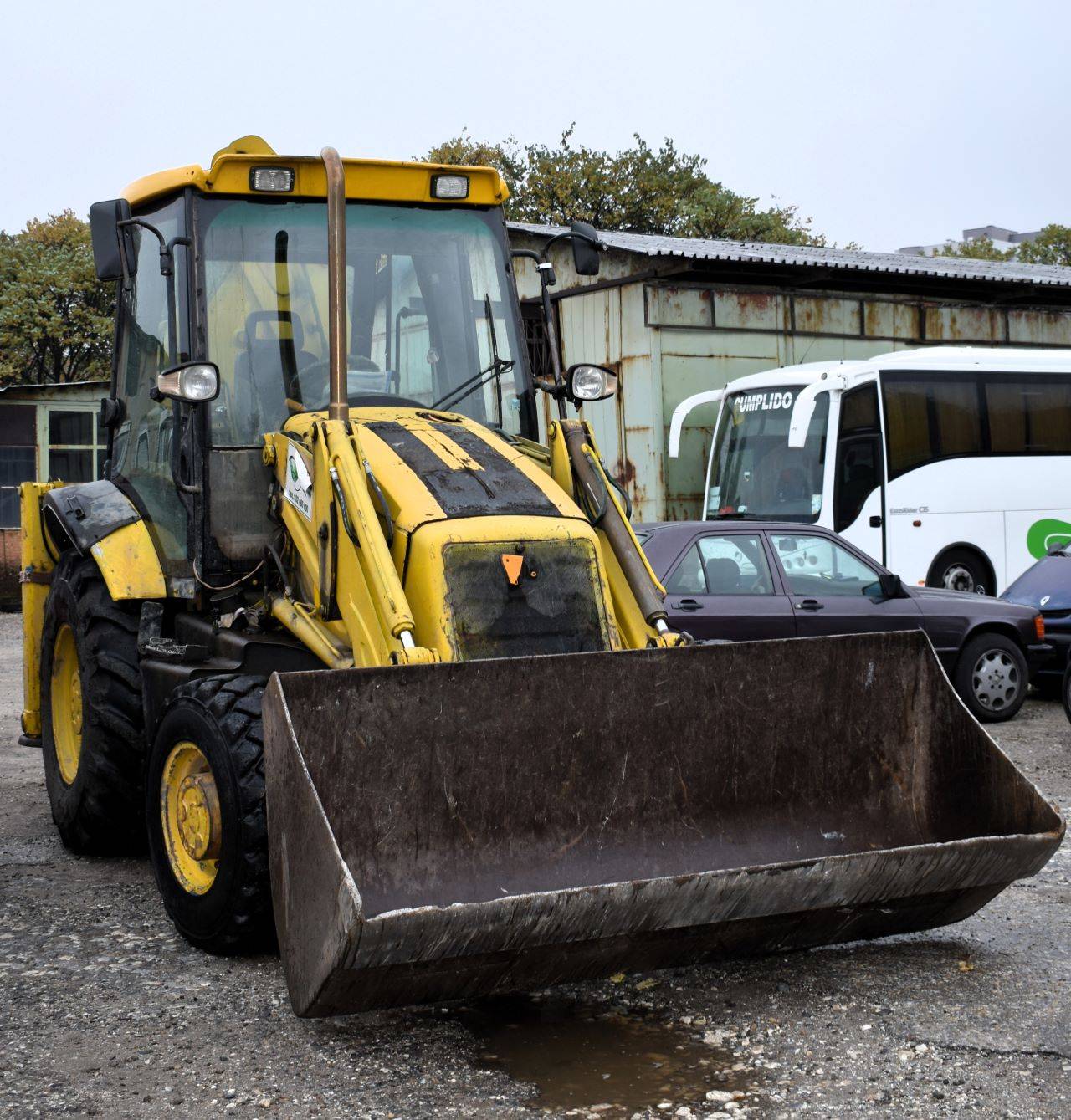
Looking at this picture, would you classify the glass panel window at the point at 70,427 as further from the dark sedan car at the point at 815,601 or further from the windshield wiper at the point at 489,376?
the windshield wiper at the point at 489,376

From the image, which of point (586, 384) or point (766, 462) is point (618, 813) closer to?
point (586, 384)

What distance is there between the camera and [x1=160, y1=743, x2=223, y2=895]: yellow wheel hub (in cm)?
558

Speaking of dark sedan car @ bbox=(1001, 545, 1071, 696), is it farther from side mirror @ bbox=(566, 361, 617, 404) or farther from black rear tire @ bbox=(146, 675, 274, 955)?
black rear tire @ bbox=(146, 675, 274, 955)

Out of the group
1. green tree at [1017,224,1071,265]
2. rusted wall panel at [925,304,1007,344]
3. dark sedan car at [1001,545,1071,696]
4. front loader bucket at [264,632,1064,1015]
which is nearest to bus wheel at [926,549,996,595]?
dark sedan car at [1001,545,1071,696]

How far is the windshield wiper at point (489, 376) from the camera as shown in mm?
6938

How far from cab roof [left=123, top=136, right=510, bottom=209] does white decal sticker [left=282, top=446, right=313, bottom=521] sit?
1.24 m

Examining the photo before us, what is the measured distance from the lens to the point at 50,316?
1670 inches

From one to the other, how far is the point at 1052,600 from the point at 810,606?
3.32 metres

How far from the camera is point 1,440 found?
29547 millimetres

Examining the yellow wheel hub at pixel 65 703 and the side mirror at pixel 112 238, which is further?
the yellow wheel hub at pixel 65 703

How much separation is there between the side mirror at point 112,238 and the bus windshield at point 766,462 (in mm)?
12401

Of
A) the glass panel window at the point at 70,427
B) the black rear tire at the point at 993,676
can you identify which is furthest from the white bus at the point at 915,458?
the glass panel window at the point at 70,427

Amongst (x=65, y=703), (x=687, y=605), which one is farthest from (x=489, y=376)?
(x=687, y=605)

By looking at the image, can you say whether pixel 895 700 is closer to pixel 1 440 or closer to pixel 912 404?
pixel 912 404
